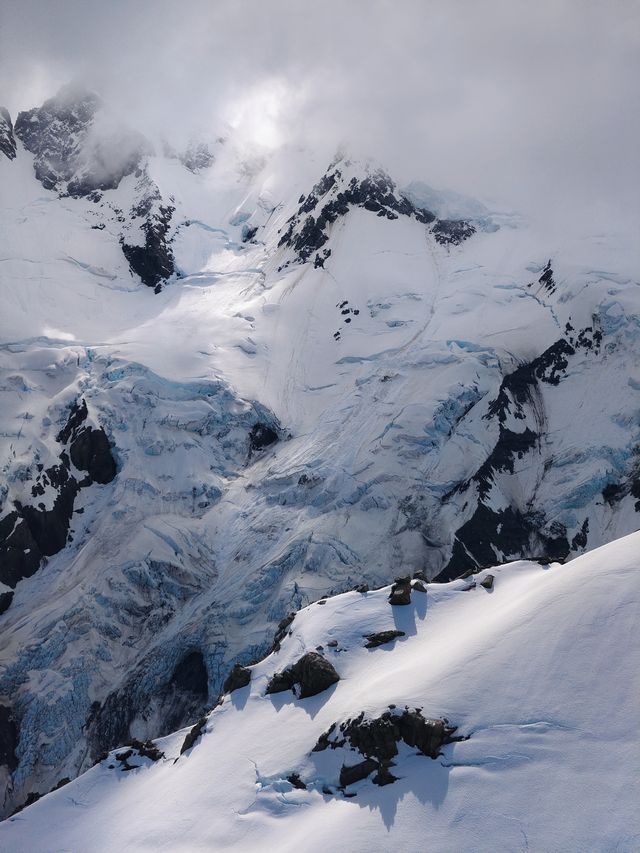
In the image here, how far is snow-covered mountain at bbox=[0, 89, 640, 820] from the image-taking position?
203 feet

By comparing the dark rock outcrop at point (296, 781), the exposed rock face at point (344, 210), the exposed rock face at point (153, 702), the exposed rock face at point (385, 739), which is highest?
the exposed rock face at point (344, 210)

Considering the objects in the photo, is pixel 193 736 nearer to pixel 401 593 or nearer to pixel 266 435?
pixel 401 593

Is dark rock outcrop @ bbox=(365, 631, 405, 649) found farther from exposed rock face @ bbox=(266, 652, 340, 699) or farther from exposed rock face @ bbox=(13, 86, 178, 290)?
exposed rock face @ bbox=(13, 86, 178, 290)

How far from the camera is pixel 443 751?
23.4 meters

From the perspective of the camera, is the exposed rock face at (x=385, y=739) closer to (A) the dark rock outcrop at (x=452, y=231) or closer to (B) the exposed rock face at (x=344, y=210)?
(B) the exposed rock face at (x=344, y=210)

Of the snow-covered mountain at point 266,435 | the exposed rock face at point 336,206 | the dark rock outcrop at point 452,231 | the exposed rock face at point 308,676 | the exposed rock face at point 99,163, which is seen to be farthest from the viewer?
the exposed rock face at point 99,163

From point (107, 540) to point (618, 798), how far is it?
187 ft

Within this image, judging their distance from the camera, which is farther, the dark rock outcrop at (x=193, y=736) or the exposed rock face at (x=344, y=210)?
the exposed rock face at (x=344, y=210)

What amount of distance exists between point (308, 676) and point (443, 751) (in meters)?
9.11

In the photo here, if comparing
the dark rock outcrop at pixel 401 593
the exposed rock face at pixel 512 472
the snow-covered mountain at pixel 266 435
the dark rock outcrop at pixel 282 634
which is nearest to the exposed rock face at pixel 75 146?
the snow-covered mountain at pixel 266 435

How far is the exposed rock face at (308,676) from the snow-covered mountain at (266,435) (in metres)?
27.9

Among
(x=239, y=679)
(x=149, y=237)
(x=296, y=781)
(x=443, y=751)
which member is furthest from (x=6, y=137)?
(x=443, y=751)

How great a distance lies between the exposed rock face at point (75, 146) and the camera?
122m

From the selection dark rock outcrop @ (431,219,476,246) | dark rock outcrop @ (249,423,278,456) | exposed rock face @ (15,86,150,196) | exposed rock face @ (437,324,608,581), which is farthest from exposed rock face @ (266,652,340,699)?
exposed rock face @ (15,86,150,196)
